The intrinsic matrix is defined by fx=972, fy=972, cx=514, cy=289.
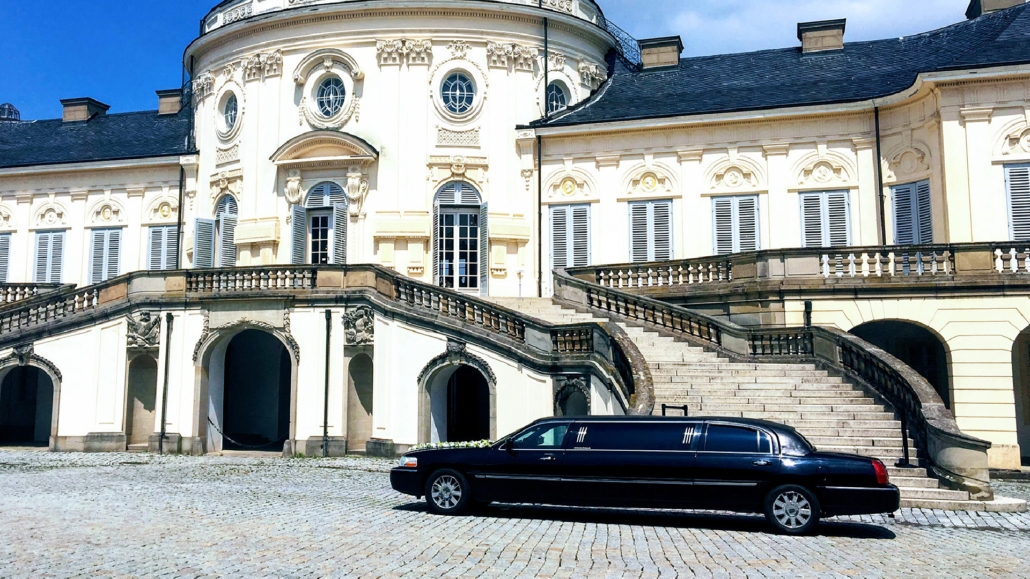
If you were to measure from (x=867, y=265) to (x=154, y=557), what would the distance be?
17548 millimetres

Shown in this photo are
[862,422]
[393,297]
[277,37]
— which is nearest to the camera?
[862,422]

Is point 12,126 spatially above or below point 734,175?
above

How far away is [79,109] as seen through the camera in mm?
39031

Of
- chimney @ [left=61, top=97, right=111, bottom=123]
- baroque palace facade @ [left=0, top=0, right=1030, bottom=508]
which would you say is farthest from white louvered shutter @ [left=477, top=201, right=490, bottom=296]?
chimney @ [left=61, top=97, right=111, bottom=123]

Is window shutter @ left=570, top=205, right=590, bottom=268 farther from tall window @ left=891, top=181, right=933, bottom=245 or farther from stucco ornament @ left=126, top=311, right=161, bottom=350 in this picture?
stucco ornament @ left=126, top=311, right=161, bottom=350

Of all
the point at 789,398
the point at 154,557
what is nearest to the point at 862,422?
the point at 789,398

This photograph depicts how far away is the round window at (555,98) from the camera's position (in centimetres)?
3109

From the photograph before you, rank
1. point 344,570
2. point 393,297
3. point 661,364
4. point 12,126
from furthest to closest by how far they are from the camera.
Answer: point 12,126 → point 393,297 → point 661,364 → point 344,570

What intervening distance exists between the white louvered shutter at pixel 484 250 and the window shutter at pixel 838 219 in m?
9.78

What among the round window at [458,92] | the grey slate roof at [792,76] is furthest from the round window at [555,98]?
the round window at [458,92]

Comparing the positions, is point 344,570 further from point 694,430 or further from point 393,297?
point 393,297

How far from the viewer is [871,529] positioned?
12328 mm

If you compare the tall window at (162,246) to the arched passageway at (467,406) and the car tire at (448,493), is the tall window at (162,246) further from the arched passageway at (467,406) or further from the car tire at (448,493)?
the car tire at (448,493)

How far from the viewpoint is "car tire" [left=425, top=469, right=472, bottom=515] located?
42.7 ft
